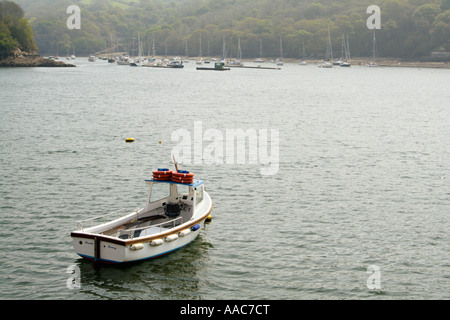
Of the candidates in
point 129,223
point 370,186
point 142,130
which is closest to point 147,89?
point 142,130

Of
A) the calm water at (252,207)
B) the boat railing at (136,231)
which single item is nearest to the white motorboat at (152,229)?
the boat railing at (136,231)

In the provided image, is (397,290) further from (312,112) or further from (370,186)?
(312,112)

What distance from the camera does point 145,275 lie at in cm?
2780

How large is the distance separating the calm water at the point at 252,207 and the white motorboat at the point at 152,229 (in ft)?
2.50

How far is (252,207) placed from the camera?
3897 cm

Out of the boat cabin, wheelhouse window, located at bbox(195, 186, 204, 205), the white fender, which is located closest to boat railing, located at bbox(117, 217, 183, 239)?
the white fender

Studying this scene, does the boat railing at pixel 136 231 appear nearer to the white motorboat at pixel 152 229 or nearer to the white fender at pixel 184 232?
the white motorboat at pixel 152 229

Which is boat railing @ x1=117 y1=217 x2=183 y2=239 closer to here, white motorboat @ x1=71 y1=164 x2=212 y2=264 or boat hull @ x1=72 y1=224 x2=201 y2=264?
white motorboat @ x1=71 y1=164 x2=212 y2=264

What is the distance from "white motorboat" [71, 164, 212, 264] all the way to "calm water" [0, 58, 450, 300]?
0.76 m

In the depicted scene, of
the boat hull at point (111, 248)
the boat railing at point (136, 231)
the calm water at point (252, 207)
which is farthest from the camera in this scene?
the boat railing at point (136, 231)

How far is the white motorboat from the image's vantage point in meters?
27.9

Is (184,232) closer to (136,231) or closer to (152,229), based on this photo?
(152,229)

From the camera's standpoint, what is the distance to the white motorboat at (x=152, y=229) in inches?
1097

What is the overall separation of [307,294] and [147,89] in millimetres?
119275
